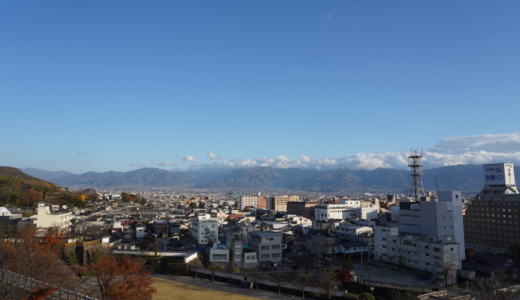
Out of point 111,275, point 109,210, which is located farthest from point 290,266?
Answer: point 109,210

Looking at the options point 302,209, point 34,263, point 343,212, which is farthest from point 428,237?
point 302,209

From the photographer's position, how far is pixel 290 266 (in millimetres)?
26406

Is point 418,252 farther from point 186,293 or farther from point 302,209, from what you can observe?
point 302,209

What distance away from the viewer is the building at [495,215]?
106ft

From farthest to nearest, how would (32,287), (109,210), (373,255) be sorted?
(109,210)
(373,255)
(32,287)

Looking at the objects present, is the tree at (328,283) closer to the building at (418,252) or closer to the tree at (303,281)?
the tree at (303,281)

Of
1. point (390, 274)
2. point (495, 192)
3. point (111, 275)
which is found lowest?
point (390, 274)

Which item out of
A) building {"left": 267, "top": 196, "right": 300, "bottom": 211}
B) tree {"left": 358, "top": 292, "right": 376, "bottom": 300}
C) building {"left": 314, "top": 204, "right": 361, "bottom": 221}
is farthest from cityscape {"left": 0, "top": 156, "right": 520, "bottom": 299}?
building {"left": 267, "top": 196, "right": 300, "bottom": 211}

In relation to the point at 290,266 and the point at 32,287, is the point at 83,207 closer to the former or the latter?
the point at 290,266

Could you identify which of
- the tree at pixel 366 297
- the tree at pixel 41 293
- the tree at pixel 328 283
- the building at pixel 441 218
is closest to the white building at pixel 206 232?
the tree at pixel 328 283

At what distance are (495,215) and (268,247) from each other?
21.4 meters

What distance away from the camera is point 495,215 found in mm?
33781

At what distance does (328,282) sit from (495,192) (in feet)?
82.0

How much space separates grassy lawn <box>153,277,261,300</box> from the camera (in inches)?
708
